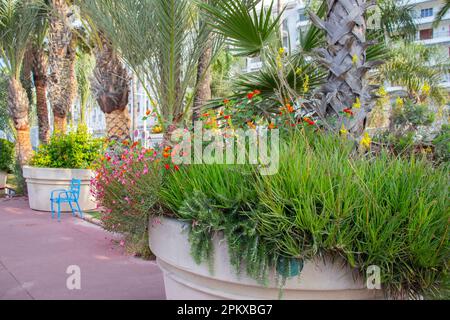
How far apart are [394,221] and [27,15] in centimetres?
1093

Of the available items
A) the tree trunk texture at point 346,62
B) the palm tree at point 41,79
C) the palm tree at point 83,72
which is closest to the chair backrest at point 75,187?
the palm tree at point 41,79

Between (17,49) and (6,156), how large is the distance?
11.4ft

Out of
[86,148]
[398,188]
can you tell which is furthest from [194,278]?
[86,148]

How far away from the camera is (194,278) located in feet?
8.39

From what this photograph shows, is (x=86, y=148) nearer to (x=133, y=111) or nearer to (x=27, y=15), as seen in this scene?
(x=27, y=15)

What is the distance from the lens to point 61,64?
11039 millimetres

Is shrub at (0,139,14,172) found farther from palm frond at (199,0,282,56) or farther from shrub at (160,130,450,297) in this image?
shrub at (160,130,450,297)

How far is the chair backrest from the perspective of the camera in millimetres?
8041

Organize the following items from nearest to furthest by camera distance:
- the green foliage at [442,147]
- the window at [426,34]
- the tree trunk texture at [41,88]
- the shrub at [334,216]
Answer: the shrub at [334,216], the green foliage at [442,147], the tree trunk texture at [41,88], the window at [426,34]

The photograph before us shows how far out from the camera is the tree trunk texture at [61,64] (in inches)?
422

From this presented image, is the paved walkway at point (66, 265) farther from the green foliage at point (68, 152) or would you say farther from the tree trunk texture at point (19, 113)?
the tree trunk texture at point (19, 113)

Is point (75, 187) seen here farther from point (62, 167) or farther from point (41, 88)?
point (41, 88)

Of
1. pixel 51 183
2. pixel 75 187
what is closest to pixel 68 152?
pixel 51 183

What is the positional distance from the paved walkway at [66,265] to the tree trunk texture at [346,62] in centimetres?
251
